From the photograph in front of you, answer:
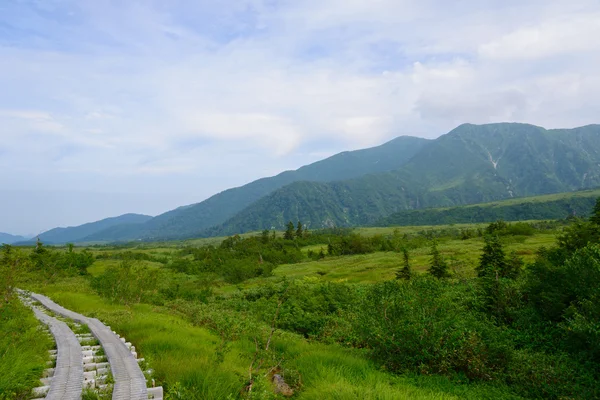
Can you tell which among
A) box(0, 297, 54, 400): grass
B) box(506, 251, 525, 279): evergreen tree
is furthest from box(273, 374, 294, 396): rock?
box(506, 251, 525, 279): evergreen tree

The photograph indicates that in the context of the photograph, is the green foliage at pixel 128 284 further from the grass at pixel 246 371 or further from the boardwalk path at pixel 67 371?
the boardwalk path at pixel 67 371

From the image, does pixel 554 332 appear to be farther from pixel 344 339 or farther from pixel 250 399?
pixel 250 399

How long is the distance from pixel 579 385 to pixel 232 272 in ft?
223

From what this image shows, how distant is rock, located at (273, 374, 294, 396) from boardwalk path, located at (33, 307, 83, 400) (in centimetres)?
492

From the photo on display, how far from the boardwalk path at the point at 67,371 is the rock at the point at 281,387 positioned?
492 centimetres

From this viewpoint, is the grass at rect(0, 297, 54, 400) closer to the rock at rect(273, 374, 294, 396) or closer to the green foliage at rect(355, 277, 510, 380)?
the rock at rect(273, 374, 294, 396)

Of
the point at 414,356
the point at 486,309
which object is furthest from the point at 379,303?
the point at 486,309

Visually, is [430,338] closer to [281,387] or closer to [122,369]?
[281,387]

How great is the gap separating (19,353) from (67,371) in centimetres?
165

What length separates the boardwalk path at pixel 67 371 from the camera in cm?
748

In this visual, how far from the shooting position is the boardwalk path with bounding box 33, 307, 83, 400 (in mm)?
7477

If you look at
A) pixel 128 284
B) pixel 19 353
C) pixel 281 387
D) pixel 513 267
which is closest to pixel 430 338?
pixel 281 387

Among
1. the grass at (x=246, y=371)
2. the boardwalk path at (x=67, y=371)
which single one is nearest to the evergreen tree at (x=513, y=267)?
the grass at (x=246, y=371)

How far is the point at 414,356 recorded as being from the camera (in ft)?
42.0
